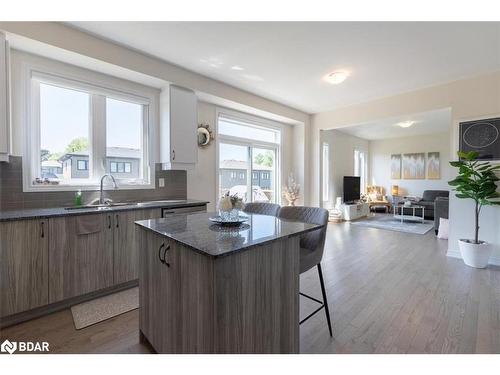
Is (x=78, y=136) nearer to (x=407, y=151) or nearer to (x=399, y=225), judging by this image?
(x=399, y=225)

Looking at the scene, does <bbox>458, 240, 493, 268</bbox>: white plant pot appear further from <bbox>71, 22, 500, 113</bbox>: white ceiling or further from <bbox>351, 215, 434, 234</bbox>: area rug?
<bbox>71, 22, 500, 113</bbox>: white ceiling

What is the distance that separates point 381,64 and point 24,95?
4.18m

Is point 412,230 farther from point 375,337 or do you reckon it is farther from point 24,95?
point 24,95

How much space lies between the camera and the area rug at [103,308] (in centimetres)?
208

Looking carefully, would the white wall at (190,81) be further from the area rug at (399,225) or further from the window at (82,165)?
the area rug at (399,225)

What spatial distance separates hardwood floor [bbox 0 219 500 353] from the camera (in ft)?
5.71

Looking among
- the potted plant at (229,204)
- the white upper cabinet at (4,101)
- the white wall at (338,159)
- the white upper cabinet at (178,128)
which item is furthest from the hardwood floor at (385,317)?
the white wall at (338,159)

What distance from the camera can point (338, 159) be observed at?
291 inches

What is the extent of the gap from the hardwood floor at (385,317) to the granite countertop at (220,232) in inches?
35.6

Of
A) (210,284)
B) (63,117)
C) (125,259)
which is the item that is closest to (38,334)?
(125,259)

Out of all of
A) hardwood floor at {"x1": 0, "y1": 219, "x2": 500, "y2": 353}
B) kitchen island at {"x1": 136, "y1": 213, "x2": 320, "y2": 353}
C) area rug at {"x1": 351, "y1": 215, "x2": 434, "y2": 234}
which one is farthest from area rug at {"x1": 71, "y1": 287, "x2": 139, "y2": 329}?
area rug at {"x1": 351, "y1": 215, "x2": 434, "y2": 234}

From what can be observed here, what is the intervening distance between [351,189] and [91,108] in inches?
266

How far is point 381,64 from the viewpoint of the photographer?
3.20 meters

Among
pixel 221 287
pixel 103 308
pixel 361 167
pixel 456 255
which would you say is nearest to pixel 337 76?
pixel 456 255
